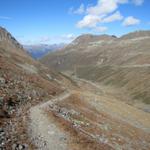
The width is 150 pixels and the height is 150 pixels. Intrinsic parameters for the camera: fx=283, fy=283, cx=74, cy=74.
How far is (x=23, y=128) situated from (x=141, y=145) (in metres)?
22.4

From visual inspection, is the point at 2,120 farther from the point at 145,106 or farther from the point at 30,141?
the point at 145,106

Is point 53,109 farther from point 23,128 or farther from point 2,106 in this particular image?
point 23,128

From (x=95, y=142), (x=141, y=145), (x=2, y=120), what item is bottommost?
(x=141, y=145)

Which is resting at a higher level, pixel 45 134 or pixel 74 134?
pixel 45 134

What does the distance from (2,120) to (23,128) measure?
313cm

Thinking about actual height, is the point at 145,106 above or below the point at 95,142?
below

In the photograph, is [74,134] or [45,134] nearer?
[45,134]

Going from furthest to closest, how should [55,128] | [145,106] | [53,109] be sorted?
[145,106]
[53,109]
[55,128]

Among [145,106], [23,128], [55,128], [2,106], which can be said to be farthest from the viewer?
[145,106]

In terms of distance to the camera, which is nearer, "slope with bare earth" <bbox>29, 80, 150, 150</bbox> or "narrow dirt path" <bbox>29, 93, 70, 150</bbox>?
"narrow dirt path" <bbox>29, 93, 70, 150</bbox>

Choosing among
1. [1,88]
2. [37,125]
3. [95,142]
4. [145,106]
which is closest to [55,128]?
[37,125]

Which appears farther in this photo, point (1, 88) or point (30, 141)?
point (1, 88)

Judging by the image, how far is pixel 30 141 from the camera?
30.9 meters

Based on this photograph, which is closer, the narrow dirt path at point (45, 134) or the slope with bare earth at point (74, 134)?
the narrow dirt path at point (45, 134)
